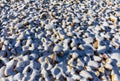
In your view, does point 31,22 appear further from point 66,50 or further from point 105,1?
point 105,1

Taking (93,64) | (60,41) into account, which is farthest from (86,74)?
(60,41)

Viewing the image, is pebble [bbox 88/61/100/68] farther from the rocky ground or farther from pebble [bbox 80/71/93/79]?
pebble [bbox 80/71/93/79]

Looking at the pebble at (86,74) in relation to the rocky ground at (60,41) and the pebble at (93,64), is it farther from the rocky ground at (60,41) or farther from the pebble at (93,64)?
the pebble at (93,64)

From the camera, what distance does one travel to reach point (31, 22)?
636 centimetres

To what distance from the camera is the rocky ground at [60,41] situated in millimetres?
4184

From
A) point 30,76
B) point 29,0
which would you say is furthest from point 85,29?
point 29,0

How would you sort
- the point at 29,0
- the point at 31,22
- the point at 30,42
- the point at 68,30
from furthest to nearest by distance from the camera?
1. the point at 29,0
2. the point at 31,22
3. the point at 68,30
4. the point at 30,42

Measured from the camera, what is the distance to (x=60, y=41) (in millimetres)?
5250

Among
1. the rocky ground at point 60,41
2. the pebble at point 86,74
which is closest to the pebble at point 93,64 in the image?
the rocky ground at point 60,41

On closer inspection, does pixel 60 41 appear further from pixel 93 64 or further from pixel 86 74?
pixel 86 74

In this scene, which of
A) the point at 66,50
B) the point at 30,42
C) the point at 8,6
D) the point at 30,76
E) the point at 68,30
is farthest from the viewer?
the point at 8,6

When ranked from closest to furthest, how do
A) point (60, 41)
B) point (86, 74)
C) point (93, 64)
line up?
point (86, 74) → point (93, 64) → point (60, 41)

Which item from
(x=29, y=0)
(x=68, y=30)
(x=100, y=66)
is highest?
(x=29, y=0)

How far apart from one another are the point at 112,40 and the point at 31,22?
2.43 m
